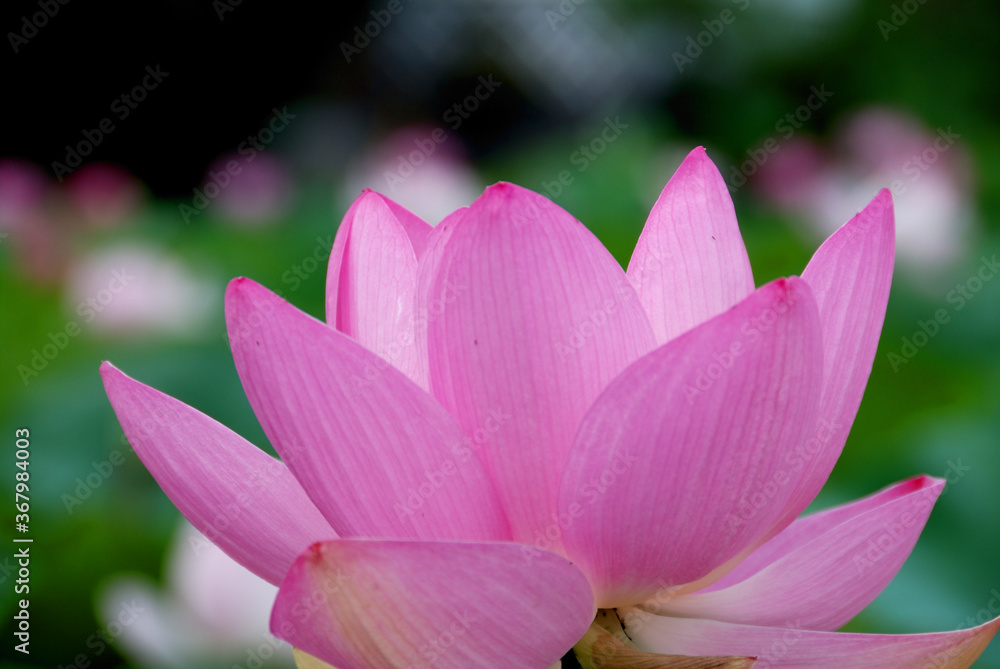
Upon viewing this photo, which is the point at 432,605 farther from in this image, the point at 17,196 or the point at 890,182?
the point at 17,196

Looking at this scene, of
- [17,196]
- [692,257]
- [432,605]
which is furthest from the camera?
[17,196]

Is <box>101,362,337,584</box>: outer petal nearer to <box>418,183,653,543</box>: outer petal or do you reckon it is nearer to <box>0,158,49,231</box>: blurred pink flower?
<box>418,183,653,543</box>: outer petal

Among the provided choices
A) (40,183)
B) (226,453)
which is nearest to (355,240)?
(226,453)

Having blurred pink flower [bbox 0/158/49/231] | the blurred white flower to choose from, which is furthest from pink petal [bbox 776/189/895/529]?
blurred pink flower [bbox 0/158/49/231]

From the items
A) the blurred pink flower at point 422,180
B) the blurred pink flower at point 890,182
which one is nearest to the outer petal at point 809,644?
the blurred pink flower at point 422,180

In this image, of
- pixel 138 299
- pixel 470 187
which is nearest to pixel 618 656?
pixel 138 299

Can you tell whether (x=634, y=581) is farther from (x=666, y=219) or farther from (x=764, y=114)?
(x=764, y=114)
